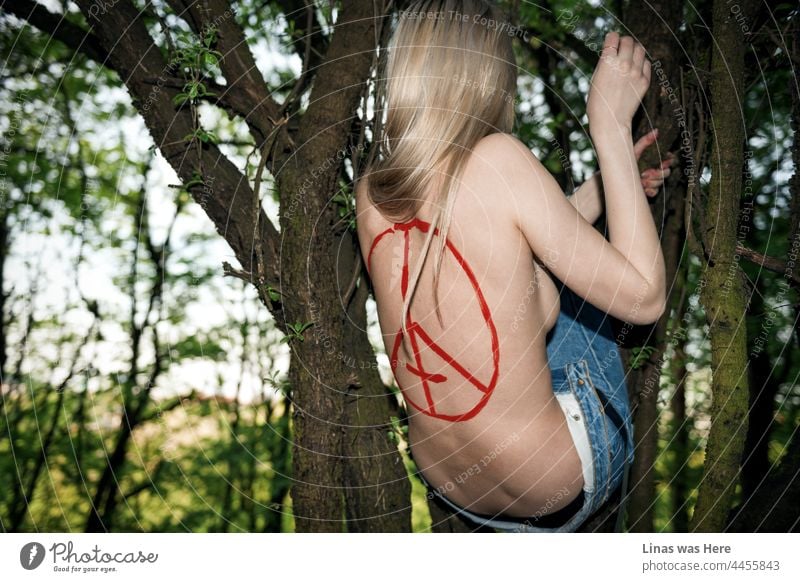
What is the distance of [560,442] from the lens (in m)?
1.53

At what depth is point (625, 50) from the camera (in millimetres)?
1734

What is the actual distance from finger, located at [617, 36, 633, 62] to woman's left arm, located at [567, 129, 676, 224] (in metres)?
0.26

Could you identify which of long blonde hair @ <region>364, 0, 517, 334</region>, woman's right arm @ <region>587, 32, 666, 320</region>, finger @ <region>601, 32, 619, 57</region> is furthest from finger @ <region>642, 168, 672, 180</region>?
long blonde hair @ <region>364, 0, 517, 334</region>

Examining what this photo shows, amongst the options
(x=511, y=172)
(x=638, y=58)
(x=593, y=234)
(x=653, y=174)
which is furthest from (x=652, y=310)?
(x=638, y=58)

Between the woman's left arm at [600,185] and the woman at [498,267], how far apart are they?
9.0 inches

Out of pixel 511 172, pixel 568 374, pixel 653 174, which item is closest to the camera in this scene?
pixel 511 172

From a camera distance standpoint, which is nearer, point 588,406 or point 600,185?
point 588,406

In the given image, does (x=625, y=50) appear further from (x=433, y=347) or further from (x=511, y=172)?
(x=433, y=347)

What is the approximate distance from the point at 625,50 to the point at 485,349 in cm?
89

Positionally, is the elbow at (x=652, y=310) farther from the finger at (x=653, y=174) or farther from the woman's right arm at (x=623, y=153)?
the finger at (x=653, y=174)

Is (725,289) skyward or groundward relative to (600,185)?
groundward
